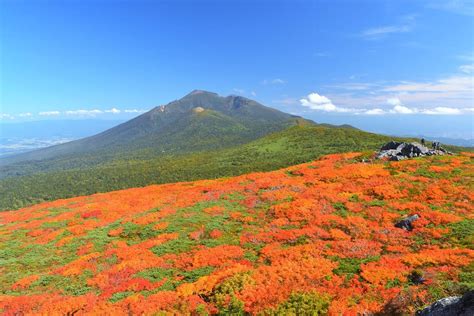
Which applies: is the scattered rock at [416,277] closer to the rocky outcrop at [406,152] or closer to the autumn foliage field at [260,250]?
the autumn foliage field at [260,250]

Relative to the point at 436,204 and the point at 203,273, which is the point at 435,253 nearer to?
the point at 436,204

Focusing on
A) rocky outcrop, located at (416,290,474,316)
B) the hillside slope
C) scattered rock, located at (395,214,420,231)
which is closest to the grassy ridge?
the hillside slope

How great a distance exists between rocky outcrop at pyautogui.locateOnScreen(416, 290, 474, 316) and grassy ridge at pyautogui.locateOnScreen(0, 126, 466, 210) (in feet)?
374

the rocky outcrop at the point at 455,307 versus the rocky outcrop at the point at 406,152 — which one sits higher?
the rocky outcrop at the point at 406,152

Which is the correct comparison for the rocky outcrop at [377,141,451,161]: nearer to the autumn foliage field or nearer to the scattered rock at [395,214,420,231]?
the autumn foliage field

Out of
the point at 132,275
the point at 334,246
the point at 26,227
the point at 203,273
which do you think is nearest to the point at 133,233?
the point at 132,275

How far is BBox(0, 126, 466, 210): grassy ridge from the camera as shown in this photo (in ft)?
461

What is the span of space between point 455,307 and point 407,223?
14.7 metres

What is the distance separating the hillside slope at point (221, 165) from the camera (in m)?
140

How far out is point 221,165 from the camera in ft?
522

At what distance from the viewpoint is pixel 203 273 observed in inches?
792

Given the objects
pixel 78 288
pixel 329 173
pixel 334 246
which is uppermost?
pixel 329 173

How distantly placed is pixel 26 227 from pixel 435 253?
4244cm

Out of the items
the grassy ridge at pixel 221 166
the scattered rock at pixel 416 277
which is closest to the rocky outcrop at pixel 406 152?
the scattered rock at pixel 416 277
